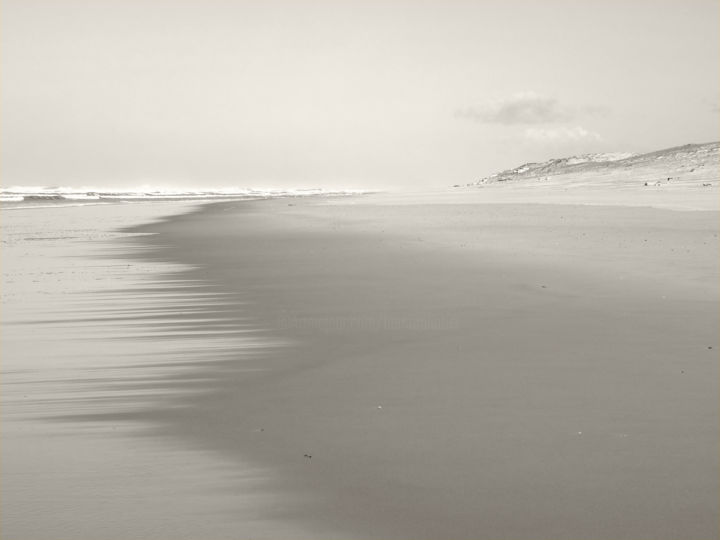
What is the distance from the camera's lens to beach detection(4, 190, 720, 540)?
3959 millimetres

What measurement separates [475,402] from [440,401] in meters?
0.25

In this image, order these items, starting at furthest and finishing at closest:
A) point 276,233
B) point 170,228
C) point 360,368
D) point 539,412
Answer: point 170,228
point 276,233
point 360,368
point 539,412

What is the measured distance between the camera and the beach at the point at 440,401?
3959mm

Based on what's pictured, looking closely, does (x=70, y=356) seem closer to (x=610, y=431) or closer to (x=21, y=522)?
(x=21, y=522)

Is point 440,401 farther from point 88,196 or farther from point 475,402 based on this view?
point 88,196

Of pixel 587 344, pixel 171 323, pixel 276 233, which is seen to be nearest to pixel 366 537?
pixel 587 344

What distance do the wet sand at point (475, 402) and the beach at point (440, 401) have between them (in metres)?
0.02

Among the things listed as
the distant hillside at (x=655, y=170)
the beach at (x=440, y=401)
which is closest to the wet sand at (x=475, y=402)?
the beach at (x=440, y=401)

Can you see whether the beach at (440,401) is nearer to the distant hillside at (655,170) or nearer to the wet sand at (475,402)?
the wet sand at (475,402)

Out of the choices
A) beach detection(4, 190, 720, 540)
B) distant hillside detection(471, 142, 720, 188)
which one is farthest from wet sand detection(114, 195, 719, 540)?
distant hillside detection(471, 142, 720, 188)

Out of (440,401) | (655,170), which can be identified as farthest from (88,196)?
(440,401)

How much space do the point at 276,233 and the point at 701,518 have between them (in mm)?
20693

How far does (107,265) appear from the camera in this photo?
1576 centimetres

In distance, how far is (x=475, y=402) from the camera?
19.0ft
